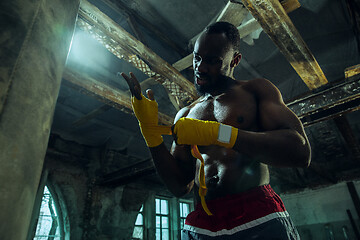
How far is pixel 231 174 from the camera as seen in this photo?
1.27 m

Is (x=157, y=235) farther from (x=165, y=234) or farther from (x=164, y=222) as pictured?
(x=164, y=222)

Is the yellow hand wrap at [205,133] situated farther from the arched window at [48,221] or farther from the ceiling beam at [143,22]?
the arched window at [48,221]

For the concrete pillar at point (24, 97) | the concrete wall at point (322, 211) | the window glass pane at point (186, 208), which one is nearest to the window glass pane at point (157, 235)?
the window glass pane at point (186, 208)

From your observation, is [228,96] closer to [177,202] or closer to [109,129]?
[109,129]

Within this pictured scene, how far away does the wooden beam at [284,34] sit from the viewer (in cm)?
217

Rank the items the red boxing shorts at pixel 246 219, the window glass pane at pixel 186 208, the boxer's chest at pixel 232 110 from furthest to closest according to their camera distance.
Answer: the window glass pane at pixel 186 208, the boxer's chest at pixel 232 110, the red boxing shorts at pixel 246 219

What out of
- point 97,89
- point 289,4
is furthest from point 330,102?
point 97,89

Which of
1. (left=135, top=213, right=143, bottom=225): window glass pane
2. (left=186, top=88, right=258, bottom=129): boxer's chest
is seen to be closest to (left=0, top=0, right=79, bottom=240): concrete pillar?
(left=186, top=88, right=258, bottom=129): boxer's chest

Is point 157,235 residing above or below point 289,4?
below

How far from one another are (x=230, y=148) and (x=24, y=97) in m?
0.99

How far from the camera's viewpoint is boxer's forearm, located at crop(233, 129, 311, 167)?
1140mm

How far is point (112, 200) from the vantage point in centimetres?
669

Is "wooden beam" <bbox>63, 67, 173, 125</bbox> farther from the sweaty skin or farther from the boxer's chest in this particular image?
the boxer's chest

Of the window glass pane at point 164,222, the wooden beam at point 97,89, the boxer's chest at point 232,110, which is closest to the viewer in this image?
the boxer's chest at point 232,110
